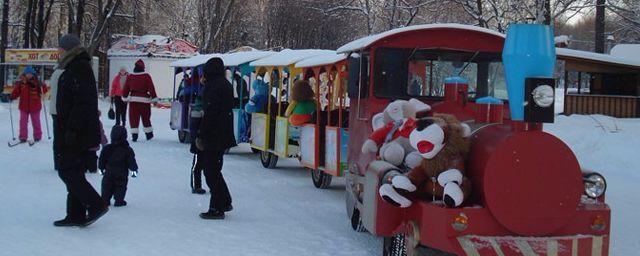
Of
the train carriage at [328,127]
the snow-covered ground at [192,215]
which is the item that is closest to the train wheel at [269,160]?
the snow-covered ground at [192,215]

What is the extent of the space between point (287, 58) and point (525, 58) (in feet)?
28.2

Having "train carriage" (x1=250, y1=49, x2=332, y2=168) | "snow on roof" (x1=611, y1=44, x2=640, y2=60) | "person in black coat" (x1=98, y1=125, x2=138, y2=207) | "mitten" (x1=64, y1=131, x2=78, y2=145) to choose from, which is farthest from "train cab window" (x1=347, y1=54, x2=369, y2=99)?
"snow on roof" (x1=611, y1=44, x2=640, y2=60)

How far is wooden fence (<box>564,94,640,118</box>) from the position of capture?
26547mm

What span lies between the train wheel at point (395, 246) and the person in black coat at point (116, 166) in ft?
A: 12.0

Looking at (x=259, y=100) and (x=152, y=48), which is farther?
(x=152, y=48)

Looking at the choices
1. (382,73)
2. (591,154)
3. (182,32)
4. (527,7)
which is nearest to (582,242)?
(382,73)

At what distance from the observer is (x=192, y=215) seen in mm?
8836

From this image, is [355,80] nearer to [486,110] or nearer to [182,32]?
[486,110]

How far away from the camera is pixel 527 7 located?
976 inches

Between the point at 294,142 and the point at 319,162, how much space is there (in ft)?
5.96

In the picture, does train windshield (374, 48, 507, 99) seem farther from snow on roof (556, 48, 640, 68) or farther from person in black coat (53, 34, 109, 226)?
snow on roof (556, 48, 640, 68)

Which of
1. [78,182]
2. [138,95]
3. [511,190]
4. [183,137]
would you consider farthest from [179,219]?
[183,137]

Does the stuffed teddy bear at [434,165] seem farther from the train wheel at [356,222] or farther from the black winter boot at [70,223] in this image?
the black winter boot at [70,223]

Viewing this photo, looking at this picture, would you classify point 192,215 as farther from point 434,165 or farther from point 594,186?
point 594,186
